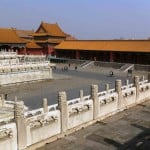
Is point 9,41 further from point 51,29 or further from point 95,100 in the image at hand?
point 95,100

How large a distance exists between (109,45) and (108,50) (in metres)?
2.07

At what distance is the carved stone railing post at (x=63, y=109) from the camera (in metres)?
18.7

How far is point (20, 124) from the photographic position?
51.9 feet

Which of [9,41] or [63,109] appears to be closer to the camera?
[63,109]

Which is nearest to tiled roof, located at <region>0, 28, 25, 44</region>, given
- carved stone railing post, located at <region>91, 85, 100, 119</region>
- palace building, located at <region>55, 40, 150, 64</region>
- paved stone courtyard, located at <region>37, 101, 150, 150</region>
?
palace building, located at <region>55, 40, 150, 64</region>

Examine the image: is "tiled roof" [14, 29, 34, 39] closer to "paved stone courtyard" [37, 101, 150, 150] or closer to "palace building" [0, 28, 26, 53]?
"palace building" [0, 28, 26, 53]

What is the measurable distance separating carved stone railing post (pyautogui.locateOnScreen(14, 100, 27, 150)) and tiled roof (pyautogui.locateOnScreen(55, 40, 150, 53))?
4133 cm

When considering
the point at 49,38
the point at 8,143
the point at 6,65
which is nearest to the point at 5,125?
the point at 8,143

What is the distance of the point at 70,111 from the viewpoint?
64.3ft

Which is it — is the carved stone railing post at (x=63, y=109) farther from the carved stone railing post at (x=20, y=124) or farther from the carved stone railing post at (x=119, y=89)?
the carved stone railing post at (x=119, y=89)

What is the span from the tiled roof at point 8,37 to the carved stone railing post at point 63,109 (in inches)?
1452

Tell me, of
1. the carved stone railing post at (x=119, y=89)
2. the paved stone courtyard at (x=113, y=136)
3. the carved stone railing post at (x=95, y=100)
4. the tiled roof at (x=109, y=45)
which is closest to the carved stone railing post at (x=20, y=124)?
the paved stone courtyard at (x=113, y=136)

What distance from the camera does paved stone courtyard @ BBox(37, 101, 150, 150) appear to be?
57.8 feet

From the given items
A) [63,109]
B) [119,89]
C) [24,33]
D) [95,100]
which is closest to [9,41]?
[24,33]
